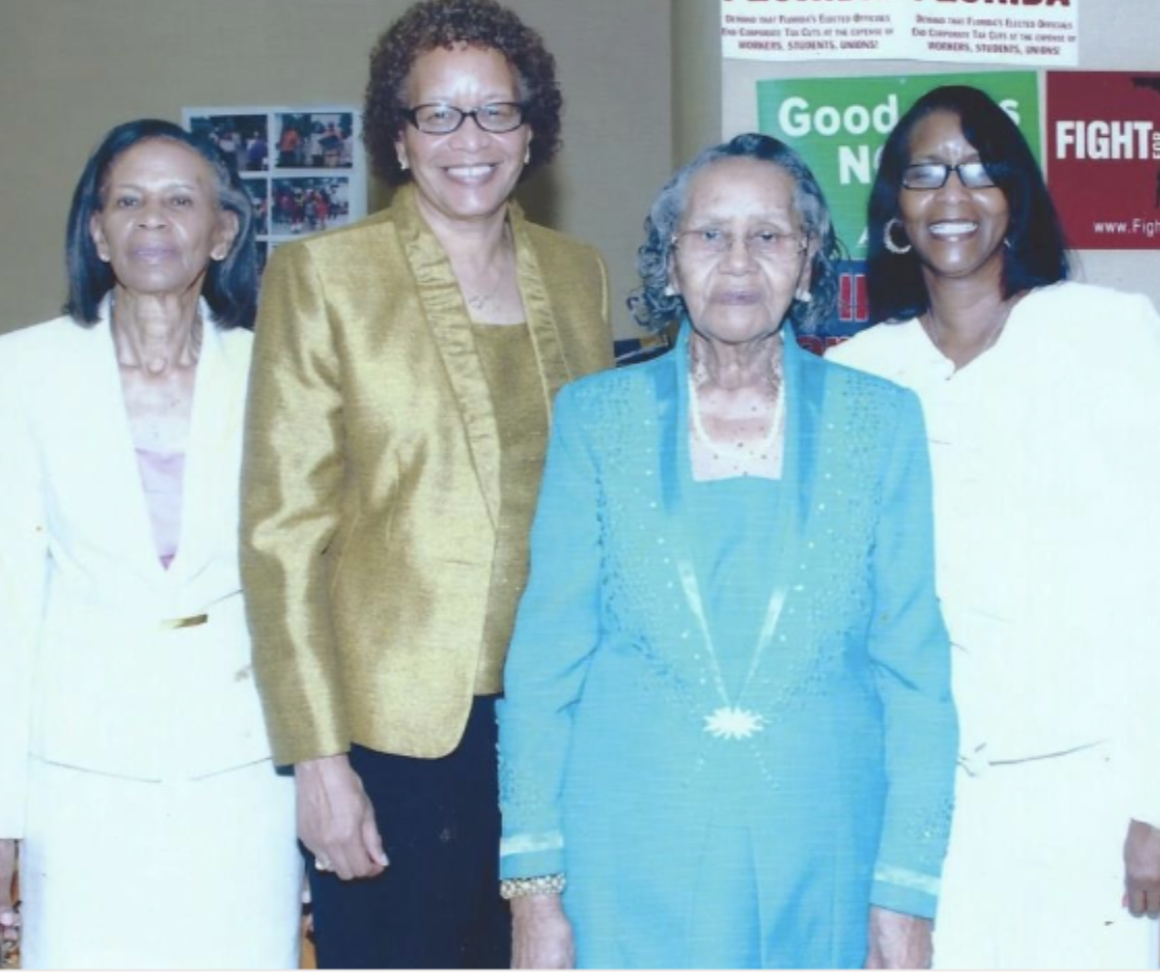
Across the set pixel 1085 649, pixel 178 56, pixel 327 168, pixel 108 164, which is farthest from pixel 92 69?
pixel 1085 649

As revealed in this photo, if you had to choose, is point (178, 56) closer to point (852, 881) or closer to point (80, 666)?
point (80, 666)

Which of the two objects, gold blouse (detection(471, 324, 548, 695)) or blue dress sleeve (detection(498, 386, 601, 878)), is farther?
gold blouse (detection(471, 324, 548, 695))

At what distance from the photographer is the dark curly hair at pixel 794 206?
205 cm

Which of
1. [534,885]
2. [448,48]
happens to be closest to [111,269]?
[448,48]

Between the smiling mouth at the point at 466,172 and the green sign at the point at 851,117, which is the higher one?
the green sign at the point at 851,117

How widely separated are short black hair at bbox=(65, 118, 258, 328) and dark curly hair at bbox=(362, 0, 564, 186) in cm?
30

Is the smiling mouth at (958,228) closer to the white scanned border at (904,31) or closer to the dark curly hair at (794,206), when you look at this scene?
the dark curly hair at (794,206)

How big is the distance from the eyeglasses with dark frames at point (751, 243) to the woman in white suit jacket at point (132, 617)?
85 centimetres

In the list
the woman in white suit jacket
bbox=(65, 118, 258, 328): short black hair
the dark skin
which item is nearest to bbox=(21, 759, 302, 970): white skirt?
the woman in white suit jacket

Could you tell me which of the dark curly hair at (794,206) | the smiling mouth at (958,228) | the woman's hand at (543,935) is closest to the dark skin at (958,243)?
the smiling mouth at (958,228)

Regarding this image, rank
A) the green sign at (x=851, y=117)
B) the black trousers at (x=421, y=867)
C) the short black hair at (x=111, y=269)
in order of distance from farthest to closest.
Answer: the green sign at (x=851, y=117) < the short black hair at (x=111, y=269) < the black trousers at (x=421, y=867)

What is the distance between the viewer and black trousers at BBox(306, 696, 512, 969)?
2.17 meters

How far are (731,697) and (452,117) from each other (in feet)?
3.19

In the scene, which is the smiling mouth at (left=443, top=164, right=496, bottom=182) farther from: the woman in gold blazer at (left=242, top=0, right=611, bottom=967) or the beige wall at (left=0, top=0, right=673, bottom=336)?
the beige wall at (left=0, top=0, right=673, bottom=336)
